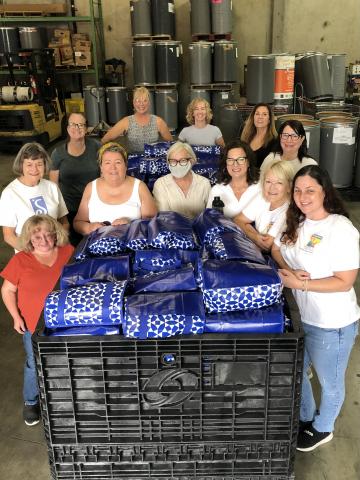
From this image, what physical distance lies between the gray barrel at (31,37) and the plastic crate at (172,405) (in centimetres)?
1000

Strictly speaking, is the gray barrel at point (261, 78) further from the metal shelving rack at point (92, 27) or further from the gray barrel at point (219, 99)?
the metal shelving rack at point (92, 27)

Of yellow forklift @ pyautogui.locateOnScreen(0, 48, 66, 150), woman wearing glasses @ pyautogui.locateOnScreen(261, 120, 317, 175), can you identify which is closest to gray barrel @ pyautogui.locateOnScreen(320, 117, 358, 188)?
woman wearing glasses @ pyautogui.locateOnScreen(261, 120, 317, 175)

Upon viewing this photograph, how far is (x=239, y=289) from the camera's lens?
152 cm

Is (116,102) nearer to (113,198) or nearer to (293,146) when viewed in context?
(293,146)

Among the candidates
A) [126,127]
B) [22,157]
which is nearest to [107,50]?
[126,127]

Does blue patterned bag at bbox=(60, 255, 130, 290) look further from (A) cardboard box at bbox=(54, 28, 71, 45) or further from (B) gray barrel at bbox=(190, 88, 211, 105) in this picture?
(A) cardboard box at bbox=(54, 28, 71, 45)

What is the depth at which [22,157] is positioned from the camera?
2768 millimetres

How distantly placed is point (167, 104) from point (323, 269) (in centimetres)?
758

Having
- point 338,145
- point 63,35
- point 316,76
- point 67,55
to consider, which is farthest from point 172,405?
point 63,35

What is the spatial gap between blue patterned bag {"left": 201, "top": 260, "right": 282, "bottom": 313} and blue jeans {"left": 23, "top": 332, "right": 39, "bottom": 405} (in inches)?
50.1

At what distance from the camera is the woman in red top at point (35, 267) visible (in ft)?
7.34

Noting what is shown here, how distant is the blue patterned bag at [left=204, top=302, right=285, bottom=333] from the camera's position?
1450 millimetres

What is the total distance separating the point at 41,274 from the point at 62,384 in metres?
0.89

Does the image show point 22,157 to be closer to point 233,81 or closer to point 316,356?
point 316,356
